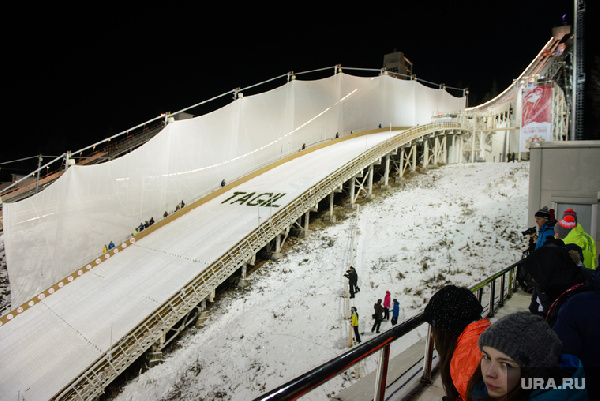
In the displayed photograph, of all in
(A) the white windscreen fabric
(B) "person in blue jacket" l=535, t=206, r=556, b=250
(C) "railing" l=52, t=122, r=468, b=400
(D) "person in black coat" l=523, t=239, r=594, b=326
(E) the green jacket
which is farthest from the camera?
(A) the white windscreen fabric

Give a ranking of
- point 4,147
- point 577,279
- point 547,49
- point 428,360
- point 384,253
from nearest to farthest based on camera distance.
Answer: point 577,279
point 428,360
point 384,253
point 547,49
point 4,147

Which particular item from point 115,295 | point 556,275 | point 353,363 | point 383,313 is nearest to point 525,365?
point 353,363

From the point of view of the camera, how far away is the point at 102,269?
50.3 ft

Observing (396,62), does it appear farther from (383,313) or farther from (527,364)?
(527,364)

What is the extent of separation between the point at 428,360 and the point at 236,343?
343 inches

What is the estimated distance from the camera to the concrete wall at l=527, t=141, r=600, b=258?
9867 millimetres

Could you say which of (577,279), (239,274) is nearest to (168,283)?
(239,274)

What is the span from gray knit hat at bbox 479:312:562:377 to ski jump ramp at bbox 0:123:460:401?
36.7 ft

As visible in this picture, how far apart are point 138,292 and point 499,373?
13.5 m

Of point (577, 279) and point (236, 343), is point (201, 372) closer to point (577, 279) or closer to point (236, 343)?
point (236, 343)

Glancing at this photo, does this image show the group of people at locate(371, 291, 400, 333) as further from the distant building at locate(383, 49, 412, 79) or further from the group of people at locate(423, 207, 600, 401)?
the distant building at locate(383, 49, 412, 79)

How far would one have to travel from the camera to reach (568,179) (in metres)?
10.1

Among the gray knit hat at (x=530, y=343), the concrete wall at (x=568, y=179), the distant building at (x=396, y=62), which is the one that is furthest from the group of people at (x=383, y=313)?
the distant building at (x=396, y=62)

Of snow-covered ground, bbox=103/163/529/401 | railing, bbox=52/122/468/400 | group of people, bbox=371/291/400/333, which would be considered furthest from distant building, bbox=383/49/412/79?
group of people, bbox=371/291/400/333
